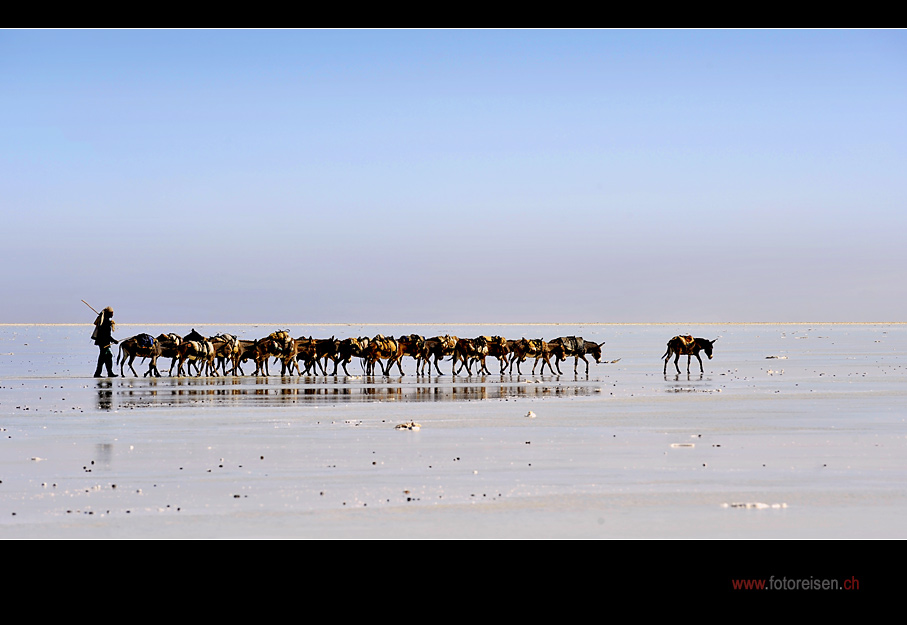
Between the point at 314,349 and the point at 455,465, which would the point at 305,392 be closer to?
the point at 314,349

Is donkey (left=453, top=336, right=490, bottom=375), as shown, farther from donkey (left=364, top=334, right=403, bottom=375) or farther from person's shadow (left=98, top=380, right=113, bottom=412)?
person's shadow (left=98, top=380, right=113, bottom=412)

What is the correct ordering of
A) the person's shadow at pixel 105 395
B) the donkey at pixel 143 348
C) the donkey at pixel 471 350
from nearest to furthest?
the person's shadow at pixel 105 395
the donkey at pixel 143 348
the donkey at pixel 471 350

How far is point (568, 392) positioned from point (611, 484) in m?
16.3

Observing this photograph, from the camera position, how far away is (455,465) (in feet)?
43.5

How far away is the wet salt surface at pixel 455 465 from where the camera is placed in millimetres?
9531

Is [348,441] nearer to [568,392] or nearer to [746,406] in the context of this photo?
[746,406]

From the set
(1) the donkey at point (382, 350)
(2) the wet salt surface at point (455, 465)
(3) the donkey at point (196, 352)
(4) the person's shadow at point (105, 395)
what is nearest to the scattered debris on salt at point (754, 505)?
(2) the wet salt surface at point (455, 465)

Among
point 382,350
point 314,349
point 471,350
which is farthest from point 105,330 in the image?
point 471,350

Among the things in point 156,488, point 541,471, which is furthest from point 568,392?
point 156,488

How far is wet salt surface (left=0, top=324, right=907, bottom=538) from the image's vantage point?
953 centimetres

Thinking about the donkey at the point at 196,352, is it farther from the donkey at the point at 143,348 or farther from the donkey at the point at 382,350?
the donkey at the point at 382,350

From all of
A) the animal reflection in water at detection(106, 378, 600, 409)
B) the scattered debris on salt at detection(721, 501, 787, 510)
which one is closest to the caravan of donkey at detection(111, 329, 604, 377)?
the animal reflection in water at detection(106, 378, 600, 409)

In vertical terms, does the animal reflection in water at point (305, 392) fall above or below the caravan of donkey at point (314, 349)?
below
